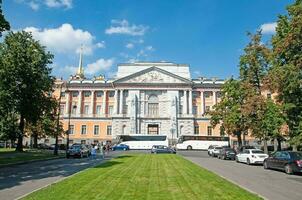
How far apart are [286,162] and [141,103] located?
2757 inches

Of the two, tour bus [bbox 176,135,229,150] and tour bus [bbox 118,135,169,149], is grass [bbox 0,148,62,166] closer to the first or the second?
tour bus [bbox 118,135,169,149]

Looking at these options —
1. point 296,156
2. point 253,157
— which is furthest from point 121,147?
point 296,156

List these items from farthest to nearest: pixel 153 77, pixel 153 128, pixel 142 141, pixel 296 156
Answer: pixel 153 77, pixel 153 128, pixel 142 141, pixel 296 156

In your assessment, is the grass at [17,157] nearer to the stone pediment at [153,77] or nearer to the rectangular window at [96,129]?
the stone pediment at [153,77]

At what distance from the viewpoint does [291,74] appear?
96.3 ft

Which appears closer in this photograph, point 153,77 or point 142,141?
point 142,141

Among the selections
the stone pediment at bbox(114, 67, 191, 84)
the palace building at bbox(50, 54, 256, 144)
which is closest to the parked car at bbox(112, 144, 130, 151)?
the palace building at bbox(50, 54, 256, 144)

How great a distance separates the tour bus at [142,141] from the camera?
73.5 metres

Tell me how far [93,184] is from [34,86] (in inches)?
1289

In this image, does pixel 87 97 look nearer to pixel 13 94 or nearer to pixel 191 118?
pixel 191 118

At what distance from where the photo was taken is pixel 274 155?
2575 centimetres

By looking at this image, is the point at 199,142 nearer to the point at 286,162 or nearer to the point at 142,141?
the point at 142,141

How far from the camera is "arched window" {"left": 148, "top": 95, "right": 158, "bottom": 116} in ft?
305

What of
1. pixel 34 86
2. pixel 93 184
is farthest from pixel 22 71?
pixel 93 184
